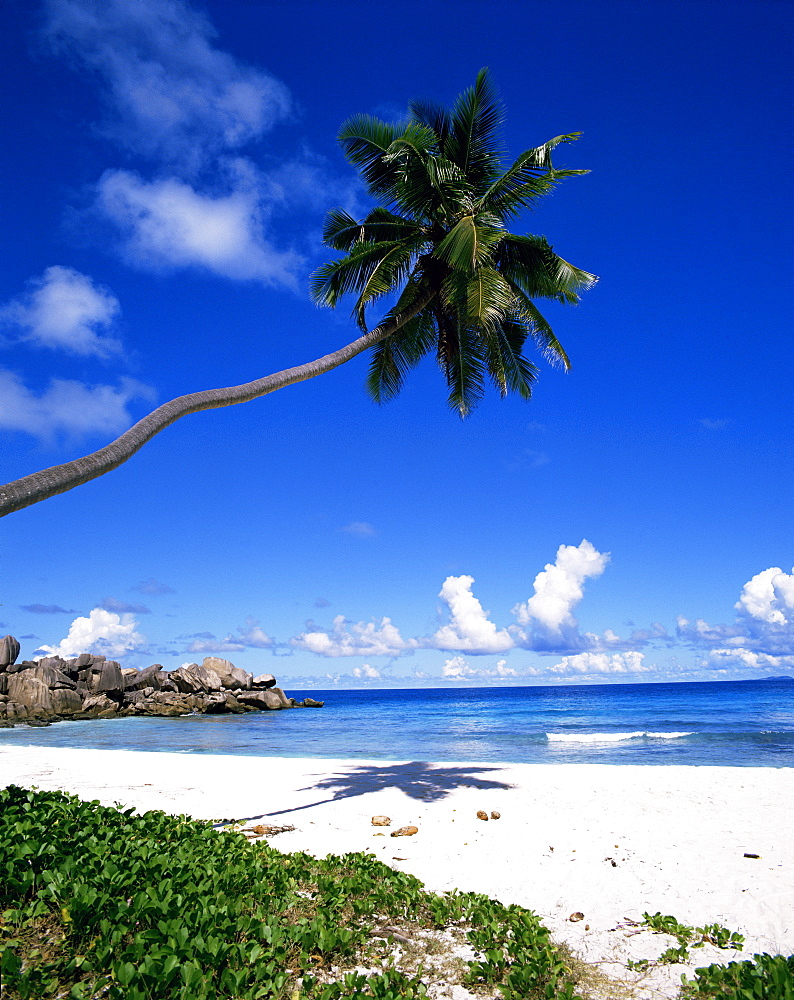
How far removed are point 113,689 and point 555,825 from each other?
38935 millimetres

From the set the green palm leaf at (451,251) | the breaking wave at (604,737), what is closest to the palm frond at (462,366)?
the green palm leaf at (451,251)

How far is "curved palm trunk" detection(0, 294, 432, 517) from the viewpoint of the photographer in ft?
18.4

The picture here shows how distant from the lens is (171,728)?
3030cm

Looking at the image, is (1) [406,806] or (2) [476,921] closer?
(2) [476,921]

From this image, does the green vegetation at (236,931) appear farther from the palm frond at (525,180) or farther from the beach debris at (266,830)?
the palm frond at (525,180)

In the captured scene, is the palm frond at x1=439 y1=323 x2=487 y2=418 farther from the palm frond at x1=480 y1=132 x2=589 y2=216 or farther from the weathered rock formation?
the weathered rock formation

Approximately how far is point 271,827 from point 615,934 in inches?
202

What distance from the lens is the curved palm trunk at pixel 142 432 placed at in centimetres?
561

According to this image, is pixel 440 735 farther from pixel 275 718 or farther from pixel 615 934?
pixel 615 934

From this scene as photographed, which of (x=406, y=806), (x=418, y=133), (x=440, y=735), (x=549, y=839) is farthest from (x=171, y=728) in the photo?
(x=418, y=133)

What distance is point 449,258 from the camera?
1016cm

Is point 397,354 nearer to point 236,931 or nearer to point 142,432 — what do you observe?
point 142,432

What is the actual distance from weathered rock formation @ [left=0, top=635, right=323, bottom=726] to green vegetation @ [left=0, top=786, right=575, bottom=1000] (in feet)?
113

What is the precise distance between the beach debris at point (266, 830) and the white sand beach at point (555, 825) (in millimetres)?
262
